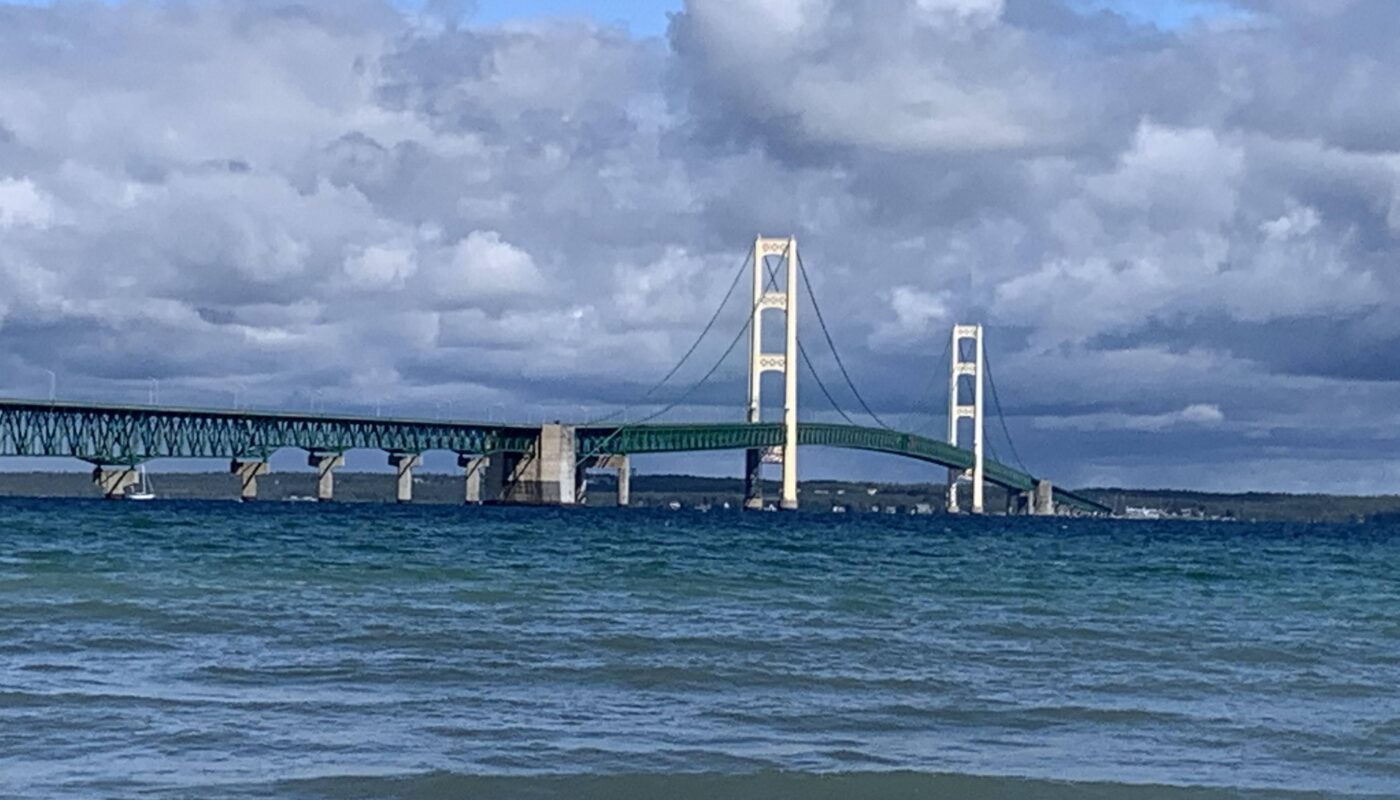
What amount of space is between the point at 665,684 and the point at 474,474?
88.9 meters

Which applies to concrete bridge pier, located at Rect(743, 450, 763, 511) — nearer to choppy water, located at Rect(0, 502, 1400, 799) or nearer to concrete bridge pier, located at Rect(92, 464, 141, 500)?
concrete bridge pier, located at Rect(92, 464, 141, 500)

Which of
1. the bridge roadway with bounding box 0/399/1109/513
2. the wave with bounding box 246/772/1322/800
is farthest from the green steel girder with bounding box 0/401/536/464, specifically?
the wave with bounding box 246/772/1322/800

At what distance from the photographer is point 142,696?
14.0 metres

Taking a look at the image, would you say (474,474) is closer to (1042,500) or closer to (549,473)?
(549,473)

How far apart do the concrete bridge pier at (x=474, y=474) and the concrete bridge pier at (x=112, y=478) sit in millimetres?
17030

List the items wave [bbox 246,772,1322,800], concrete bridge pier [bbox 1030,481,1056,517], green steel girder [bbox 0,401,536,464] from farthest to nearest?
concrete bridge pier [bbox 1030,481,1056,517] → green steel girder [bbox 0,401,536,464] → wave [bbox 246,772,1322,800]

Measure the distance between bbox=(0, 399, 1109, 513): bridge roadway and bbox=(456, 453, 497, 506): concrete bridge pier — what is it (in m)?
0.23

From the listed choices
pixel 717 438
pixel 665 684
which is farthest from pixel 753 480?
pixel 665 684

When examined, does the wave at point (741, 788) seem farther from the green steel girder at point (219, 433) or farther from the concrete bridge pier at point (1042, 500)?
the concrete bridge pier at point (1042, 500)

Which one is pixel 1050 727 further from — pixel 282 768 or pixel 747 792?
pixel 282 768

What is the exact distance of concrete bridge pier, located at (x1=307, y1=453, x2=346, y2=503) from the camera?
101m

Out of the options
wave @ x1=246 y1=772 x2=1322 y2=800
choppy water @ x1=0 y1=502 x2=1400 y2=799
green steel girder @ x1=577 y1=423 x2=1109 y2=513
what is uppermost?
green steel girder @ x1=577 y1=423 x2=1109 y2=513

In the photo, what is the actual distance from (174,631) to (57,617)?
200 centimetres

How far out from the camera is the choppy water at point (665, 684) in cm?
1145
